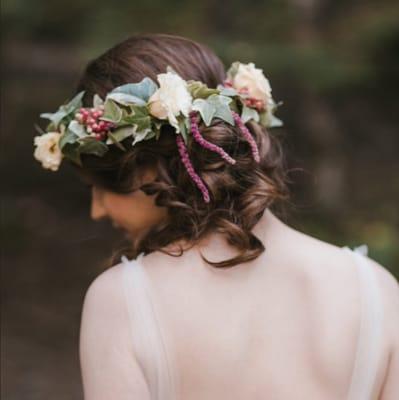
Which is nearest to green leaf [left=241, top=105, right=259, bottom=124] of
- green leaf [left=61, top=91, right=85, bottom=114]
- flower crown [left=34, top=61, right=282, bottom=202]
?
flower crown [left=34, top=61, right=282, bottom=202]

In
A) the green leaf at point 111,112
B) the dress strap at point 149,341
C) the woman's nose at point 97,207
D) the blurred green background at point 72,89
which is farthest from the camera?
A: the blurred green background at point 72,89

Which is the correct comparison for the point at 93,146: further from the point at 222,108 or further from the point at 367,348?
the point at 367,348

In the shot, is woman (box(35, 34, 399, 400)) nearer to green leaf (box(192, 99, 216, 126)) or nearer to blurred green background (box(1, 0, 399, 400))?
green leaf (box(192, 99, 216, 126))

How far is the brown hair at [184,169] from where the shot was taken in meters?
1.85

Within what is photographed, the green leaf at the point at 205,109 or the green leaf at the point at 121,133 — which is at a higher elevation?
the green leaf at the point at 205,109

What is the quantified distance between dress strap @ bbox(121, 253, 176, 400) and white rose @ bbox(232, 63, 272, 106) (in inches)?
26.8

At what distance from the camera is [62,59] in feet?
22.0

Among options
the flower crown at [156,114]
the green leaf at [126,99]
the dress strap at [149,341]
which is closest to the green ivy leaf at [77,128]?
the flower crown at [156,114]

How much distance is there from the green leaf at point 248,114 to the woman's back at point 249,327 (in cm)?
37

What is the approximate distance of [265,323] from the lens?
1.75 metres

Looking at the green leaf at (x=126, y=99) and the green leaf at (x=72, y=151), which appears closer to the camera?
the green leaf at (x=126, y=99)

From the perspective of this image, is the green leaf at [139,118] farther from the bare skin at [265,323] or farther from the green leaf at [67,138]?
the bare skin at [265,323]

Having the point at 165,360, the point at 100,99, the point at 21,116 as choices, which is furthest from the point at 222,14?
the point at 165,360

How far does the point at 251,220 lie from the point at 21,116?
5241 millimetres
